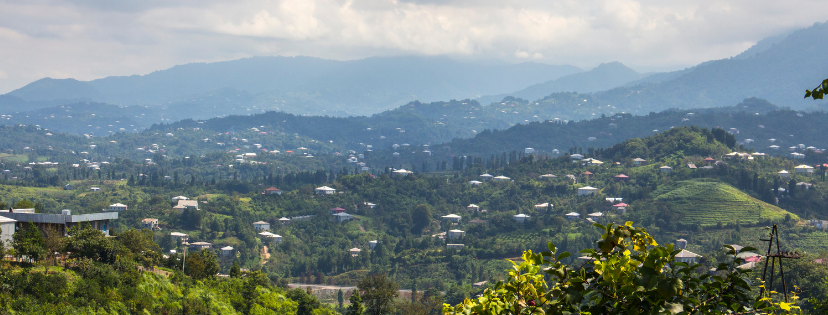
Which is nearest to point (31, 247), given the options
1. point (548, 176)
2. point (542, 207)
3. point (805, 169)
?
point (542, 207)

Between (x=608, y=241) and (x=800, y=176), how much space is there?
88484 mm

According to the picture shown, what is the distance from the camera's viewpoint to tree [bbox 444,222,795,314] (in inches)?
147

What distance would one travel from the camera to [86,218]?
2995cm

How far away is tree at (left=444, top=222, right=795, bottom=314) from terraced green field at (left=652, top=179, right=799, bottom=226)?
65.5 meters

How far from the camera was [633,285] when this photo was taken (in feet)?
12.5

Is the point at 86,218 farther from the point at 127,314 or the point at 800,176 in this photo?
the point at 800,176

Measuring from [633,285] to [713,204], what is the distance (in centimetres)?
7049

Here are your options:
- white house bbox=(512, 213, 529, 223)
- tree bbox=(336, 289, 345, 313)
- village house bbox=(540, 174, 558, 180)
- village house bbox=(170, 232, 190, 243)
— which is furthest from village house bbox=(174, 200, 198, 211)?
village house bbox=(540, 174, 558, 180)

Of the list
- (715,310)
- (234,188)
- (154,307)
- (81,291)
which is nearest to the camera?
(715,310)

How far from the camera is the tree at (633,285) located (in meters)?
3.73

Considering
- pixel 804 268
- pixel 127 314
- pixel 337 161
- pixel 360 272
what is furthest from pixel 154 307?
pixel 337 161

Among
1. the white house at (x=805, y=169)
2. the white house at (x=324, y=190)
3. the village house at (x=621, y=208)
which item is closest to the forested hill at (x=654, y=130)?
the white house at (x=805, y=169)

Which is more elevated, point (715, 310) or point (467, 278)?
point (715, 310)

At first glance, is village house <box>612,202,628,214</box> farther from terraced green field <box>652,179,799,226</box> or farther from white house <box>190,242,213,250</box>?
white house <box>190,242,213,250</box>
